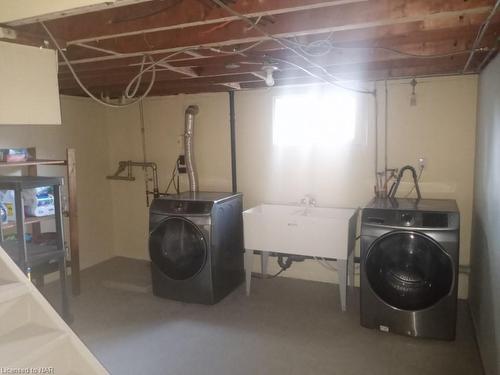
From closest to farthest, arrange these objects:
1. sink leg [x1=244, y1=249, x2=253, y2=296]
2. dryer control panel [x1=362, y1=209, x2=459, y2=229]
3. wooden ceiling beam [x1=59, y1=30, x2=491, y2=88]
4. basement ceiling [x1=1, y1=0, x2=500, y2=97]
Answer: basement ceiling [x1=1, y1=0, x2=500, y2=97] < wooden ceiling beam [x1=59, y1=30, x2=491, y2=88] < dryer control panel [x1=362, y1=209, x2=459, y2=229] < sink leg [x1=244, y1=249, x2=253, y2=296]

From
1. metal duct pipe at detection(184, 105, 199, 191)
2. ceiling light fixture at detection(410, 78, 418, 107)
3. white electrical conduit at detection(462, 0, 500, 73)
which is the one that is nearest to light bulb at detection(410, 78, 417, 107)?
ceiling light fixture at detection(410, 78, 418, 107)

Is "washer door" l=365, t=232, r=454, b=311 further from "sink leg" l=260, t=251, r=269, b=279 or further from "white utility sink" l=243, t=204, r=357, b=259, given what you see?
"sink leg" l=260, t=251, r=269, b=279

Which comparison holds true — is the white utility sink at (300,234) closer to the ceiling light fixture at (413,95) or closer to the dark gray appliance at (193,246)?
the dark gray appliance at (193,246)

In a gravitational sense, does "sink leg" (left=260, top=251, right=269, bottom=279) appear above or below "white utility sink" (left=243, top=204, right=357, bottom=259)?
below

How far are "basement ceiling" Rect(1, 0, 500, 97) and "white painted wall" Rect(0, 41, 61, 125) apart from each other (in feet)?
0.25

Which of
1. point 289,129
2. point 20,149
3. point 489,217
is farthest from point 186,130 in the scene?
point 489,217

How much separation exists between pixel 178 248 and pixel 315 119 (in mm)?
1744

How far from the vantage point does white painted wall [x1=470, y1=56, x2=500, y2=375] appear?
2117 mm

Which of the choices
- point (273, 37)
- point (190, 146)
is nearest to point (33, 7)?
point (273, 37)

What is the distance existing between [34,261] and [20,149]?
1.26m

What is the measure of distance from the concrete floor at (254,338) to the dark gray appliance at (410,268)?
0.46 feet

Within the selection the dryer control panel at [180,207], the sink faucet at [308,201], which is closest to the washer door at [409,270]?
the sink faucet at [308,201]

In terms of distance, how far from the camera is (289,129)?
3877mm

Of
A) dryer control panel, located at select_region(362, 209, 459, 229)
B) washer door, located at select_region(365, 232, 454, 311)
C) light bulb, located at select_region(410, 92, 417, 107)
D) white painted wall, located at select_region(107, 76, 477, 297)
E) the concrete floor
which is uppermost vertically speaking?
light bulb, located at select_region(410, 92, 417, 107)
